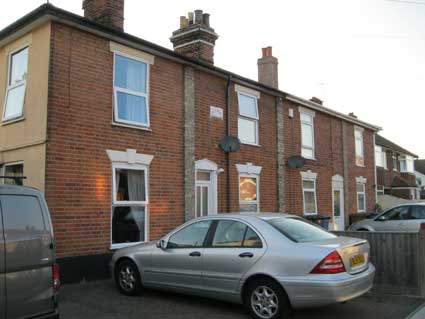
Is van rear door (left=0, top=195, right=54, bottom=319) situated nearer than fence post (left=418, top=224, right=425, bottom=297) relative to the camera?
Yes

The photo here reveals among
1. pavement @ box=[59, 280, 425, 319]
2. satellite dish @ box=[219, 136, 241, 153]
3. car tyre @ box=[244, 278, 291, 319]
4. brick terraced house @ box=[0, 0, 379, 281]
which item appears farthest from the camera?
satellite dish @ box=[219, 136, 241, 153]

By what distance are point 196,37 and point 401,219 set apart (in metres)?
8.72

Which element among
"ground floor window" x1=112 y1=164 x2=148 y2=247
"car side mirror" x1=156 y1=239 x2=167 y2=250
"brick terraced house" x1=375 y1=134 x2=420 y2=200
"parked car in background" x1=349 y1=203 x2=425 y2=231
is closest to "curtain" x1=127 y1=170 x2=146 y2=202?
"ground floor window" x1=112 y1=164 x2=148 y2=247

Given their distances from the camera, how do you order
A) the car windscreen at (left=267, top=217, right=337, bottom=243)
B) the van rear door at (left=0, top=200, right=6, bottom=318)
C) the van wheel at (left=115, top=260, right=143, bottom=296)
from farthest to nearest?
1. the van wheel at (left=115, top=260, right=143, bottom=296)
2. the car windscreen at (left=267, top=217, right=337, bottom=243)
3. the van rear door at (left=0, top=200, right=6, bottom=318)

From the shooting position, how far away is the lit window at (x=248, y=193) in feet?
44.9

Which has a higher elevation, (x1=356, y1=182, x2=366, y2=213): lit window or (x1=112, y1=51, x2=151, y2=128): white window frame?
(x1=112, y1=51, x2=151, y2=128): white window frame

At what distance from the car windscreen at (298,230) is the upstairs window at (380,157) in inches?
986

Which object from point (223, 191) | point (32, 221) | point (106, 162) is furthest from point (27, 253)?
point (223, 191)

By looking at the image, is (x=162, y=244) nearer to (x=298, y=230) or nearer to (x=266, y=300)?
(x=266, y=300)

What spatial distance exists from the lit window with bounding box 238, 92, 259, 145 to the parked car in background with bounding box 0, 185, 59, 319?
9.45m

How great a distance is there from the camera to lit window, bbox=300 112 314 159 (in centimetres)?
1711

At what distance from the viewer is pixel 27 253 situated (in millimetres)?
4715

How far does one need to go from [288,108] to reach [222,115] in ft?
13.2

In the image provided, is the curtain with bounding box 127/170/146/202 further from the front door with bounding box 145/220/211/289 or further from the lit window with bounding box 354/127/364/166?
the lit window with bounding box 354/127/364/166
